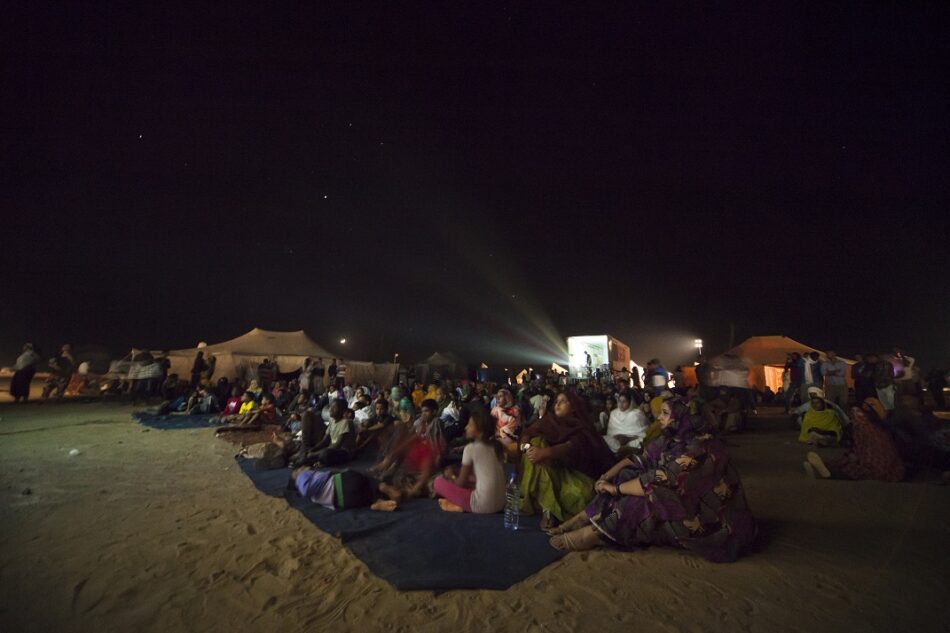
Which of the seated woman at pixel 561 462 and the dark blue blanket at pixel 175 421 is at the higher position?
the seated woman at pixel 561 462

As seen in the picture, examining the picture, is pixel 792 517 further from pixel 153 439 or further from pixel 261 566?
pixel 153 439

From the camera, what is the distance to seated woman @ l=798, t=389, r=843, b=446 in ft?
26.6

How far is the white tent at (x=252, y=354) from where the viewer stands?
57.3ft

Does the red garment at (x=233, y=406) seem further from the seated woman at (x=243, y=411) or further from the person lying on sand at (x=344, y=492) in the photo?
the person lying on sand at (x=344, y=492)

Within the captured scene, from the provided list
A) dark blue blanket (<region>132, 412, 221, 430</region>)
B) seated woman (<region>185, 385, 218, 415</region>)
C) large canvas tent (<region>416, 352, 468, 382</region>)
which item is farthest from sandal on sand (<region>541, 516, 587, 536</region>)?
large canvas tent (<region>416, 352, 468, 382</region>)

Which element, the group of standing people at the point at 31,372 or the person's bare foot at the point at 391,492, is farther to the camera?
the group of standing people at the point at 31,372

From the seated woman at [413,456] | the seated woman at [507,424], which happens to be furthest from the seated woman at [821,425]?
the seated woman at [413,456]

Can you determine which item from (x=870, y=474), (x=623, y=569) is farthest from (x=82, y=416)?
(x=870, y=474)

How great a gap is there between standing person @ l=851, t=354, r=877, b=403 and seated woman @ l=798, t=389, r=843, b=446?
106 inches

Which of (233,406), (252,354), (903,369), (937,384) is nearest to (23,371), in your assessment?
(252,354)

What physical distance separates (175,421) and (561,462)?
Answer: 37.1 ft

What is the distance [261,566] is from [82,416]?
12244mm

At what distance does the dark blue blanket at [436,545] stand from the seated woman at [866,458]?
186 inches

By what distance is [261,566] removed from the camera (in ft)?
10.3
